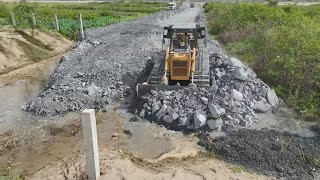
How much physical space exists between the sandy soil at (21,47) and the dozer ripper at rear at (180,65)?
8727 mm

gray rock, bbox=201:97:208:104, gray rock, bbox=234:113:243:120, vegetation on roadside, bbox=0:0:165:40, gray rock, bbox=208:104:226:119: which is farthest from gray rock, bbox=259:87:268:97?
vegetation on roadside, bbox=0:0:165:40

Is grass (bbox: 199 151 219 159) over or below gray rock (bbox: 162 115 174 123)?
below

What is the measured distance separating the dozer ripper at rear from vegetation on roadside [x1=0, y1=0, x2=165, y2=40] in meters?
12.1

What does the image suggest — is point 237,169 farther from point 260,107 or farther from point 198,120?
point 260,107

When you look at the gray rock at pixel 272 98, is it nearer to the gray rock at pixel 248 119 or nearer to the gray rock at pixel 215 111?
the gray rock at pixel 248 119

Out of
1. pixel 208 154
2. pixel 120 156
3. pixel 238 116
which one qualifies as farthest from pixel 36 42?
pixel 208 154

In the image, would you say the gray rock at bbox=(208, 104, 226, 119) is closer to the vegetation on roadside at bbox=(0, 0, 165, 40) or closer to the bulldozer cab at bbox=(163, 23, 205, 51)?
the bulldozer cab at bbox=(163, 23, 205, 51)

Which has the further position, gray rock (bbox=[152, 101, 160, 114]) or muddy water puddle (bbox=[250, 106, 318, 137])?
gray rock (bbox=[152, 101, 160, 114])

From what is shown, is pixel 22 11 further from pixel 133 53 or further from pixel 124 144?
pixel 124 144

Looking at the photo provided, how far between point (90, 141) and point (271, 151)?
16.1ft

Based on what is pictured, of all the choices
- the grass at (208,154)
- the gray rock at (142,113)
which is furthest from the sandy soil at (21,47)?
the grass at (208,154)

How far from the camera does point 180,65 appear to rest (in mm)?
12867

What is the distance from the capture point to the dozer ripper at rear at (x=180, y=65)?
12.9 meters

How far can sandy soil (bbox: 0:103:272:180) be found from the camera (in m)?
8.94
